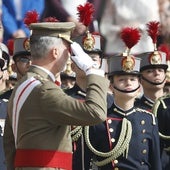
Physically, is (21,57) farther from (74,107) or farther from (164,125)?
(74,107)

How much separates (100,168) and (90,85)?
207cm

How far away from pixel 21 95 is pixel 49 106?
0.28 metres

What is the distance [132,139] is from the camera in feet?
30.1

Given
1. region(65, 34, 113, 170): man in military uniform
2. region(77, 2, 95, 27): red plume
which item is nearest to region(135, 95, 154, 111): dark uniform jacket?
region(65, 34, 113, 170): man in military uniform

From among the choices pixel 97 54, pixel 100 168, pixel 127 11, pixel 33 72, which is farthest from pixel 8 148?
pixel 127 11

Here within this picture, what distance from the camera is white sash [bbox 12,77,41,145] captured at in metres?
7.23

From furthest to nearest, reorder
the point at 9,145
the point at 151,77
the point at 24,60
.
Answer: the point at 151,77
the point at 24,60
the point at 9,145

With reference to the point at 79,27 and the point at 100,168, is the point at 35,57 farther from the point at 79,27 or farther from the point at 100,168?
the point at 79,27

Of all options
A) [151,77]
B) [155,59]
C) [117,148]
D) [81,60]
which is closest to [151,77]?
[151,77]

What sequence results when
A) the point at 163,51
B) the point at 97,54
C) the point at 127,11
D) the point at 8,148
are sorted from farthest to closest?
the point at 127,11 → the point at 163,51 → the point at 97,54 → the point at 8,148

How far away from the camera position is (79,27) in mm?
11758

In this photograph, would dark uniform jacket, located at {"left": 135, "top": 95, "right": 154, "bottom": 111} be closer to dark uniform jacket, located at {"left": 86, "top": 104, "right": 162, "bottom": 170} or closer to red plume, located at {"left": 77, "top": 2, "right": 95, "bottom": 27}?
dark uniform jacket, located at {"left": 86, "top": 104, "right": 162, "bottom": 170}

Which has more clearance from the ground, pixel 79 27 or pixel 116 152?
pixel 79 27

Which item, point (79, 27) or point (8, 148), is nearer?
point (8, 148)
